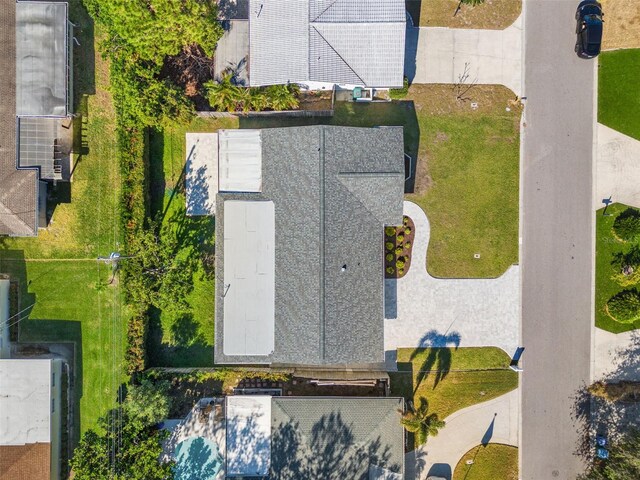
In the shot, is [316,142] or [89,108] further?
[89,108]

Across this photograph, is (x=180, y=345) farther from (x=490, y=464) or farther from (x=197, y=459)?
(x=490, y=464)

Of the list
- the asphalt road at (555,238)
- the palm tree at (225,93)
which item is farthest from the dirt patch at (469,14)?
the palm tree at (225,93)

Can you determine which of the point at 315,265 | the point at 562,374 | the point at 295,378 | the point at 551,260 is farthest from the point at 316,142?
the point at 562,374

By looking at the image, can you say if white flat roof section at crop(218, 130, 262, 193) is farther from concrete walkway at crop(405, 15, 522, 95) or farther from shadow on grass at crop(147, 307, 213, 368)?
concrete walkway at crop(405, 15, 522, 95)

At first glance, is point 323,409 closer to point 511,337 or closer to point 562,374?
point 511,337

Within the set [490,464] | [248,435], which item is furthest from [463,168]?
[248,435]

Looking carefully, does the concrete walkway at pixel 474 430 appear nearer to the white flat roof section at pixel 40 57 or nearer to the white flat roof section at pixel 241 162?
the white flat roof section at pixel 241 162
